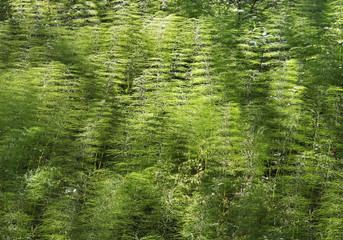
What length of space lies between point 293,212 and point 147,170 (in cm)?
146

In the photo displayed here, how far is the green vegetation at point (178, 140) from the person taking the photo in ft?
8.58

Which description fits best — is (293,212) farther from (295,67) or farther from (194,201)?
(295,67)

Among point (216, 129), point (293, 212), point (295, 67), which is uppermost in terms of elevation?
point (295, 67)

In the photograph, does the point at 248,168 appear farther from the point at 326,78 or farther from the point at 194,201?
the point at 326,78

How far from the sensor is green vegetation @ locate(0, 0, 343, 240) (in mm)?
2615

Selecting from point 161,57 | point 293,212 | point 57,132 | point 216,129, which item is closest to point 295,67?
point 216,129

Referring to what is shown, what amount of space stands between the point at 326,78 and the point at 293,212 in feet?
7.85

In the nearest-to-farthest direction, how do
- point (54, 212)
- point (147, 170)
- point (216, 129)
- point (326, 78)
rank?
point (54, 212), point (147, 170), point (216, 129), point (326, 78)

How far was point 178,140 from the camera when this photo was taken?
3.64 m

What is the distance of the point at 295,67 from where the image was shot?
4379mm

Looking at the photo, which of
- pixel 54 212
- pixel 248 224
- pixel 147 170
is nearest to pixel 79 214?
pixel 54 212

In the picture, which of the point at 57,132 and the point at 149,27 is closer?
the point at 57,132

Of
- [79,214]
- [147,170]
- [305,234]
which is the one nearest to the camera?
[305,234]

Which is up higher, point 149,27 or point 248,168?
point 149,27
